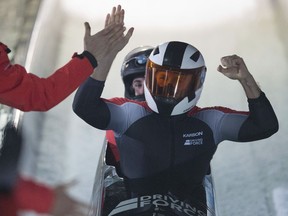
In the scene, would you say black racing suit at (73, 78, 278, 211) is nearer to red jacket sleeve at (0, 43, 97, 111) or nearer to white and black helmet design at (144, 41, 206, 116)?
white and black helmet design at (144, 41, 206, 116)

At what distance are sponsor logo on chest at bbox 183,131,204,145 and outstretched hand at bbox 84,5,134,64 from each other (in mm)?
573

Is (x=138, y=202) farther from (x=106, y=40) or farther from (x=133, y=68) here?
(x=133, y=68)

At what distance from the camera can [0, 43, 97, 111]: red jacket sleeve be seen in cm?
254

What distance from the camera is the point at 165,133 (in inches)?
124

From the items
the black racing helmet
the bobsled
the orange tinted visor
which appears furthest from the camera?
the black racing helmet

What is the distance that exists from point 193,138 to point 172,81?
0.33m

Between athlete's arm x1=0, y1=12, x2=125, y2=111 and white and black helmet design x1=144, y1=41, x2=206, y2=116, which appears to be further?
white and black helmet design x1=144, y1=41, x2=206, y2=116

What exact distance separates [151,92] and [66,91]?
0.57 meters

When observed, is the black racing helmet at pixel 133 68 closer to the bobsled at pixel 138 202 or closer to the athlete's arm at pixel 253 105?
the bobsled at pixel 138 202

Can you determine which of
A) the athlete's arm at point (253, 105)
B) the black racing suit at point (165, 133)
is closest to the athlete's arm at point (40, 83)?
the black racing suit at point (165, 133)

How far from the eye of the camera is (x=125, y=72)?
4285 mm

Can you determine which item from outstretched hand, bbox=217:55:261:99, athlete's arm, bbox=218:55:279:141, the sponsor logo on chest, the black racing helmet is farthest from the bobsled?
the black racing helmet

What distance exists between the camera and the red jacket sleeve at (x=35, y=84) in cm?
254

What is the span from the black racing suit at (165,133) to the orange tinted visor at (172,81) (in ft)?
0.53
